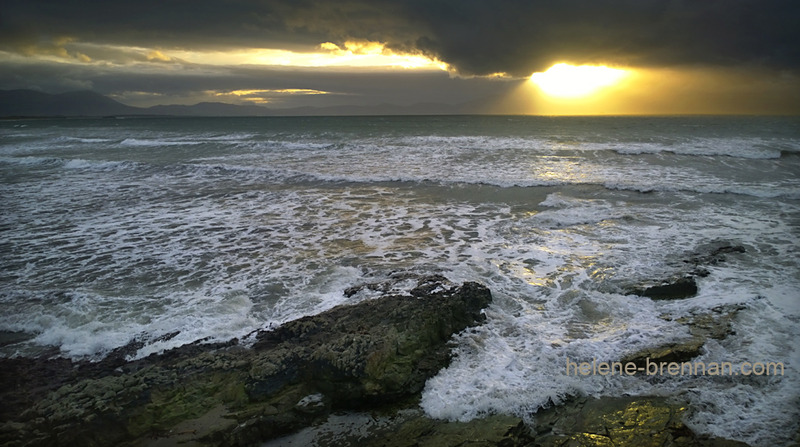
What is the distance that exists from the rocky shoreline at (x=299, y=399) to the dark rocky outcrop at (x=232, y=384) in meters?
0.01

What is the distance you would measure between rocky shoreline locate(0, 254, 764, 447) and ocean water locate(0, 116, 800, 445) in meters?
0.24

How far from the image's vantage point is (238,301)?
6520mm

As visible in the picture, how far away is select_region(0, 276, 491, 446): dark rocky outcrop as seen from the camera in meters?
3.87

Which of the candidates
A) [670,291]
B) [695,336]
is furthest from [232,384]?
[670,291]

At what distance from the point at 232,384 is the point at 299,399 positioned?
73cm

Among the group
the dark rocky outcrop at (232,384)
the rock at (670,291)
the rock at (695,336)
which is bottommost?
the dark rocky outcrop at (232,384)

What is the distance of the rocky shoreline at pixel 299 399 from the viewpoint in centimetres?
380

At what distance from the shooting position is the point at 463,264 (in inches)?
315

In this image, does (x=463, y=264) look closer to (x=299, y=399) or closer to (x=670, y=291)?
(x=670, y=291)

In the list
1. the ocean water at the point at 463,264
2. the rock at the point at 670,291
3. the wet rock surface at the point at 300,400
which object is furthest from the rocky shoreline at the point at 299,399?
the rock at the point at 670,291

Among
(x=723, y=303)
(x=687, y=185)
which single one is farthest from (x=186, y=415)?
(x=687, y=185)

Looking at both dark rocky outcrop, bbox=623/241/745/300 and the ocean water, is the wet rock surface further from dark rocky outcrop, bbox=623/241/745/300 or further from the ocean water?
dark rocky outcrop, bbox=623/241/745/300

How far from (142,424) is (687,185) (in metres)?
18.2

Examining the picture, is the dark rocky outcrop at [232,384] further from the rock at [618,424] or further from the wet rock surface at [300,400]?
the rock at [618,424]
